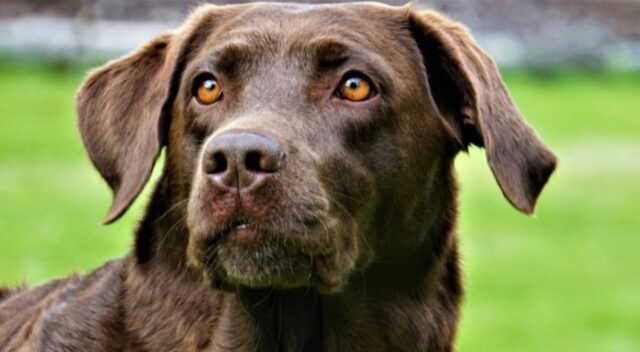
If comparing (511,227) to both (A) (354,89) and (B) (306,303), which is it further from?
(A) (354,89)

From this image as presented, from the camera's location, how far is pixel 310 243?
16.6ft

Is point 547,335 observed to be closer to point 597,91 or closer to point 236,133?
point 236,133

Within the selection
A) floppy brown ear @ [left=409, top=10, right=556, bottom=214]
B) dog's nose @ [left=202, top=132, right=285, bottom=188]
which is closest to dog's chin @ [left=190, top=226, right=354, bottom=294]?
dog's nose @ [left=202, top=132, right=285, bottom=188]

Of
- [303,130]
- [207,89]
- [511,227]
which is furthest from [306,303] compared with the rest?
[511,227]

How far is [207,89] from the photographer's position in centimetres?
543

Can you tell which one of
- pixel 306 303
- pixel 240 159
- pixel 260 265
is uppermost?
pixel 240 159

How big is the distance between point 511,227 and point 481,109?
8392mm

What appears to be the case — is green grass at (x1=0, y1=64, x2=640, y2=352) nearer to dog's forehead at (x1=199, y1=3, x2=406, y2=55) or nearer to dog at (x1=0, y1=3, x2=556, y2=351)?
dog at (x1=0, y1=3, x2=556, y2=351)

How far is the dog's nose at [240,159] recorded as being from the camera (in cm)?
483

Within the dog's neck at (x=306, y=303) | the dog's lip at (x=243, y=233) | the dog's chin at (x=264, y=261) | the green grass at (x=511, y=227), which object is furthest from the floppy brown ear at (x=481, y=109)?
the green grass at (x=511, y=227)

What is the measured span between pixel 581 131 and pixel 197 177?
1451 centimetres

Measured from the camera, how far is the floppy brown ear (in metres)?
5.46

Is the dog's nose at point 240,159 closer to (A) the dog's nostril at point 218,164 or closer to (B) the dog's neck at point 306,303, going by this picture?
(A) the dog's nostril at point 218,164

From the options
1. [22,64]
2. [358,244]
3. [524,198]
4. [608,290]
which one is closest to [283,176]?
[358,244]
